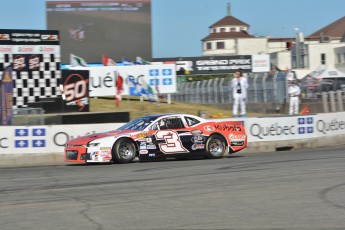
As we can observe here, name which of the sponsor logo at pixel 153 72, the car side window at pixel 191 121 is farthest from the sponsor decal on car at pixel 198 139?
the sponsor logo at pixel 153 72

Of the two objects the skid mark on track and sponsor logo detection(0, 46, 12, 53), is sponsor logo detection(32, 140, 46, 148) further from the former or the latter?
the skid mark on track

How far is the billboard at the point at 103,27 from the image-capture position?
4303 centimetres

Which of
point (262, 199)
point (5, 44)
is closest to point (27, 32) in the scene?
point (5, 44)

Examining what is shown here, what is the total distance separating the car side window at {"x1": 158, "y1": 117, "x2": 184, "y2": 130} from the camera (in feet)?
49.3

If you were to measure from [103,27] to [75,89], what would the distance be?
1901cm

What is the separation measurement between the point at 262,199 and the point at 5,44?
1685cm

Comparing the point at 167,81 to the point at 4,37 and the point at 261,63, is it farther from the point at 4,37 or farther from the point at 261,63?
the point at 261,63

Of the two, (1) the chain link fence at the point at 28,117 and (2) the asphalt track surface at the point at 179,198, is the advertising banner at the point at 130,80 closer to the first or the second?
(1) the chain link fence at the point at 28,117

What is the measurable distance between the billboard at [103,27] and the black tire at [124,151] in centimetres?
2944

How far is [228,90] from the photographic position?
117 feet

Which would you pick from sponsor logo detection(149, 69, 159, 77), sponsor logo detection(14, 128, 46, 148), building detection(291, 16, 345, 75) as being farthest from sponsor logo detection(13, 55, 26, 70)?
building detection(291, 16, 345, 75)

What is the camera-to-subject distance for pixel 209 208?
7.57 m

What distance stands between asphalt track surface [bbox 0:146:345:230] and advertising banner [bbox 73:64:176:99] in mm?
18460

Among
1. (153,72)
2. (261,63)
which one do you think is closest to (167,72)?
(153,72)
